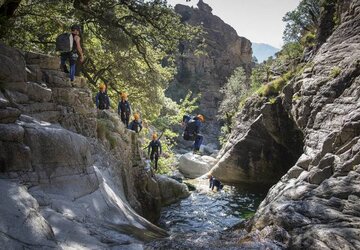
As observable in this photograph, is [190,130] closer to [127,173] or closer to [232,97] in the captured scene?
[127,173]

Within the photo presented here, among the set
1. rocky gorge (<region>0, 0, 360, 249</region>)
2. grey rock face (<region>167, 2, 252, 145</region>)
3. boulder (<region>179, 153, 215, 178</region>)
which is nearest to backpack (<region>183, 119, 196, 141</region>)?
rocky gorge (<region>0, 0, 360, 249</region>)

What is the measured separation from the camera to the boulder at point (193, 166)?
3166cm

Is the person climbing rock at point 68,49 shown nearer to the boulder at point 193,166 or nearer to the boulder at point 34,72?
→ the boulder at point 34,72

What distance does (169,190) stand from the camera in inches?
798

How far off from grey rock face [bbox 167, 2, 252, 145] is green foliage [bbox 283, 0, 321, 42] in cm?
4254

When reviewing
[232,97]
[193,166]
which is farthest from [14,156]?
[232,97]

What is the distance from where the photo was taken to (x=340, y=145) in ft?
38.9

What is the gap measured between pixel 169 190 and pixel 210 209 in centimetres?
294

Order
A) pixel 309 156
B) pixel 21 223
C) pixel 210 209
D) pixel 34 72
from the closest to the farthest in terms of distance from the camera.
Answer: pixel 21 223, pixel 34 72, pixel 309 156, pixel 210 209

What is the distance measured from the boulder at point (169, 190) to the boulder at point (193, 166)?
10.1 meters

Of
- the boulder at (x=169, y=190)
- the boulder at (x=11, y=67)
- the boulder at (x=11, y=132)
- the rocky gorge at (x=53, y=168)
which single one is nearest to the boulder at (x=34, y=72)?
the rocky gorge at (x=53, y=168)

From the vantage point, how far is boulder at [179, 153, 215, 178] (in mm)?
31656


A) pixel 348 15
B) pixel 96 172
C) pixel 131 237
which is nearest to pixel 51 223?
pixel 131 237

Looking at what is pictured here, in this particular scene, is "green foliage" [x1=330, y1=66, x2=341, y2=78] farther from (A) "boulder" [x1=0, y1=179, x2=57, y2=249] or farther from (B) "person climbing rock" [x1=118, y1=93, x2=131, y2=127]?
(A) "boulder" [x1=0, y1=179, x2=57, y2=249]
